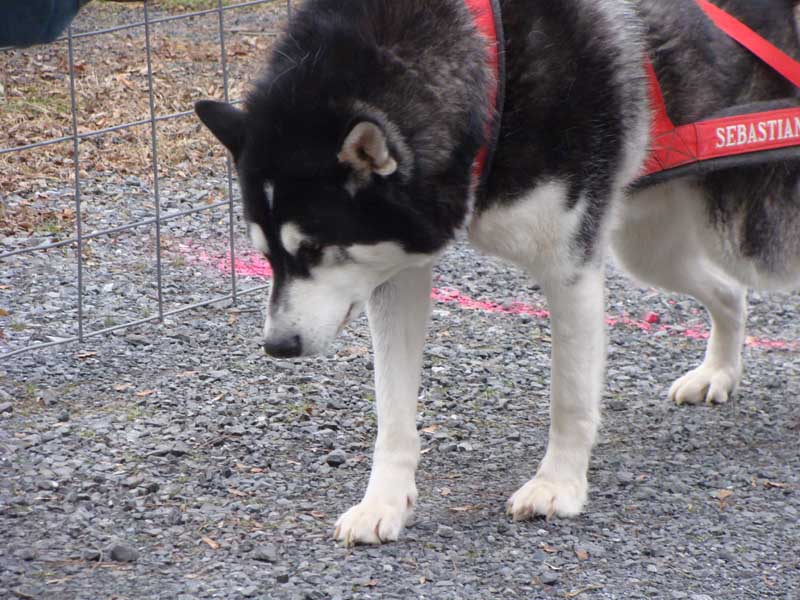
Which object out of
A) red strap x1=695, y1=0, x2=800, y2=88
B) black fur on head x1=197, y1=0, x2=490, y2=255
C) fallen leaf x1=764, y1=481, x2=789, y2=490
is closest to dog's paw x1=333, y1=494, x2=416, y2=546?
black fur on head x1=197, y1=0, x2=490, y2=255

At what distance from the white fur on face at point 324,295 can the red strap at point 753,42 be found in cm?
120

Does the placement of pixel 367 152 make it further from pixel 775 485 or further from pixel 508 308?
pixel 508 308

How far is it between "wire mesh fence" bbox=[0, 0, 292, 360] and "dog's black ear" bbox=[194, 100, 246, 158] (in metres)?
1.23

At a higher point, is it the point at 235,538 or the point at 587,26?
the point at 587,26

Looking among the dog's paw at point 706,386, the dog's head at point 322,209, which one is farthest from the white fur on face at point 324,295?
the dog's paw at point 706,386

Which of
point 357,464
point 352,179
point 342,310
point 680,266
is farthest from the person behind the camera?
point 680,266

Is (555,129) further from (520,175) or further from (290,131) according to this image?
(290,131)

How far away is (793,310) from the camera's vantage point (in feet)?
15.3

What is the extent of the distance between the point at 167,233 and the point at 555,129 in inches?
110

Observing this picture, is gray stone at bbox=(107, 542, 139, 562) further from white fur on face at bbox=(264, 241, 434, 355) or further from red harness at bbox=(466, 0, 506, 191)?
red harness at bbox=(466, 0, 506, 191)

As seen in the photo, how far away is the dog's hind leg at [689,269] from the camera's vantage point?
337cm

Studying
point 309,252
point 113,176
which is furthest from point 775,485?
point 113,176

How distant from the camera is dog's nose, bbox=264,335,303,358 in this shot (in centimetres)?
257

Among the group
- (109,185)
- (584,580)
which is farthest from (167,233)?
(584,580)
